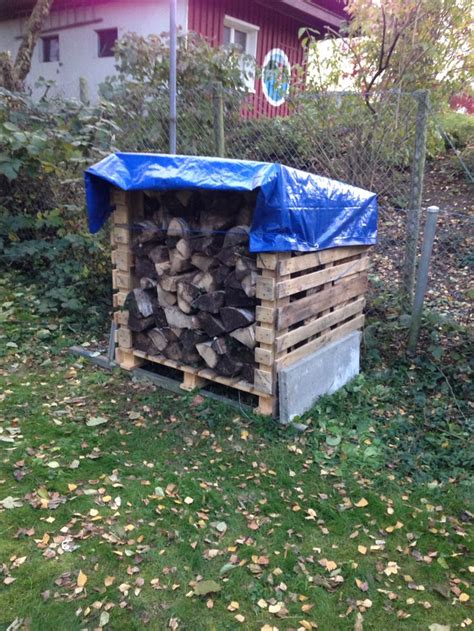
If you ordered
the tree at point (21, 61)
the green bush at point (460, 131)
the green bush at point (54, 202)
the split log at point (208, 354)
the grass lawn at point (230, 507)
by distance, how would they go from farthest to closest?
the green bush at point (460, 131)
the tree at point (21, 61)
the green bush at point (54, 202)
the split log at point (208, 354)
the grass lawn at point (230, 507)

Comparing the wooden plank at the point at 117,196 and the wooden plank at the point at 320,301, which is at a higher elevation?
the wooden plank at the point at 117,196

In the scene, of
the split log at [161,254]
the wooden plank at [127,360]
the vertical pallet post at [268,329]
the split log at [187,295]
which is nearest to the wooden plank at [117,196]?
the split log at [161,254]

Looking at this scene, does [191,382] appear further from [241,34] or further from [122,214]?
[241,34]

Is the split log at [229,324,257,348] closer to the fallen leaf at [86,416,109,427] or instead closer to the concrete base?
the concrete base

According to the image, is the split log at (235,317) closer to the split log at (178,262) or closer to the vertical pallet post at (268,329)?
the vertical pallet post at (268,329)

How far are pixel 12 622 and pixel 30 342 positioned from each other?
3.07 m

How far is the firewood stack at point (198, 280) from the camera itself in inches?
135

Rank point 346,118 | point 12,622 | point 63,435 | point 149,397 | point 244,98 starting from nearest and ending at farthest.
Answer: point 12,622, point 63,435, point 149,397, point 346,118, point 244,98

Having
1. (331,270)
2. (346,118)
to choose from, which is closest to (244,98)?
(346,118)

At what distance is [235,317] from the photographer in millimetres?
3439

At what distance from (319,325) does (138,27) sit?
29.2 feet

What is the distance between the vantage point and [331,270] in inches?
153

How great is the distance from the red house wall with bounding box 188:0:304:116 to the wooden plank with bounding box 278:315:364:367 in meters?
4.91

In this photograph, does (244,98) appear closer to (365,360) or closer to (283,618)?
(365,360)
